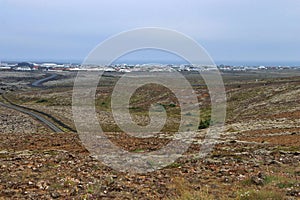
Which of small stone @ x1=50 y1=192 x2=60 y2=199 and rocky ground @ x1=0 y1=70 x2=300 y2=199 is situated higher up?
small stone @ x1=50 y1=192 x2=60 y2=199

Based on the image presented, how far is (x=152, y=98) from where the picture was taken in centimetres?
9856

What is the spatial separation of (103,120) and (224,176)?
48.8 meters

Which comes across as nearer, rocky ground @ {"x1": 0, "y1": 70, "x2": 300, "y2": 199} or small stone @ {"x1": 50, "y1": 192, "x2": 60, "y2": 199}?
small stone @ {"x1": 50, "y1": 192, "x2": 60, "y2": 199}

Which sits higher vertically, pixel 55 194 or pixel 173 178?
pixel 55 194

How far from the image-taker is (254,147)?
23.0m

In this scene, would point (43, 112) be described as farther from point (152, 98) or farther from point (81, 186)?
point (81, 186)

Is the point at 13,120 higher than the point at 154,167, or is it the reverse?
the point at 154,167

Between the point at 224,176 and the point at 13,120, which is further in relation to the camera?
the point at 13,120

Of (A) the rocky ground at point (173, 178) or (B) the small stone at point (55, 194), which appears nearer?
(B) the small stone at point (55, 194)

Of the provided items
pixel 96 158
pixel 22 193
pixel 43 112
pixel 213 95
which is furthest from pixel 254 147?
pixel 213 95

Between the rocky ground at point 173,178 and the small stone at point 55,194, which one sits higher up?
the small stone at point 55,194

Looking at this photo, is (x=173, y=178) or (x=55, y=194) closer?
(x=55, y=194)

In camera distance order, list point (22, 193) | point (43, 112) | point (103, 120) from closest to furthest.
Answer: point (22, 193) < point (103, 120) < point (43, 112)

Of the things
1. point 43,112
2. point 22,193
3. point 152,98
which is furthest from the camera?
point 152,98
